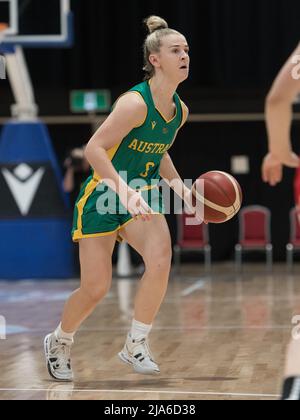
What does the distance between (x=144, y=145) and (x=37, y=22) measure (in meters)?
7.57

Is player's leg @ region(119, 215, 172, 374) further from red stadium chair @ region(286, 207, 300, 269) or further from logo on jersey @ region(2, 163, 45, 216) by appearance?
red stadium chair @ region(286, 207, 300, 269)

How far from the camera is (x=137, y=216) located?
4.96 meters

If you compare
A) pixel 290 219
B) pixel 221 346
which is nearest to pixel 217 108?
pixel 290 219

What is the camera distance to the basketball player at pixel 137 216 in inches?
195

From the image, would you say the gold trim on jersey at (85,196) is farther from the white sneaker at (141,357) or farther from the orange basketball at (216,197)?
the white sneaker at (141,357)

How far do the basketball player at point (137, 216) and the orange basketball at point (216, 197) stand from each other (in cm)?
18

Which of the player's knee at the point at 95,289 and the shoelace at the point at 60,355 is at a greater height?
the player's knee at the point at 95,289

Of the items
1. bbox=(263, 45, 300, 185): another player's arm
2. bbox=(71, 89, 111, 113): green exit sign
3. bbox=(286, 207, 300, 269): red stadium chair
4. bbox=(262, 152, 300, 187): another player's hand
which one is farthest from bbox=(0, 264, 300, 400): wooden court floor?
bbox=(71, 89, 111, 113): green exit sign

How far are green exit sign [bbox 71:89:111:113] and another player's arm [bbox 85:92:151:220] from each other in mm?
10768

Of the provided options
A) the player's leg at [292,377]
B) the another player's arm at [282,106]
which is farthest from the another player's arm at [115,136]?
the player's leg at [292,377]

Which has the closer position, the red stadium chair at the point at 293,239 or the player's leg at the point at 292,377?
the player's leg at the point at 292,377

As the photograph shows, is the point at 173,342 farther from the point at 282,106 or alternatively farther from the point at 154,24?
the point at 282,106

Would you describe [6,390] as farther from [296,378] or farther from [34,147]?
[34,147]

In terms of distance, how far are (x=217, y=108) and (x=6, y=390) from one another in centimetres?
1161
